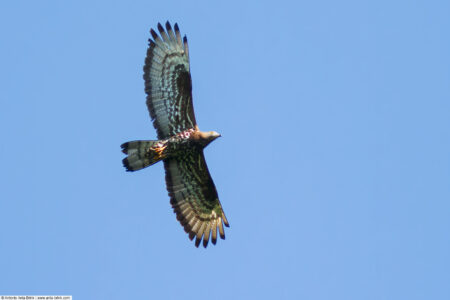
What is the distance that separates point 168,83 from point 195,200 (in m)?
2.78

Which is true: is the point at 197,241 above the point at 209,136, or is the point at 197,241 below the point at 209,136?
below

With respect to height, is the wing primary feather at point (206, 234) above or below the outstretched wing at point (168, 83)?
below

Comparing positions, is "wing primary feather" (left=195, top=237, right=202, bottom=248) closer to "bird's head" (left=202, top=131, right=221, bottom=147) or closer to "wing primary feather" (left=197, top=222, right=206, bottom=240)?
"wing primary feather" (left=197, top=222, right=206, bottom=240)

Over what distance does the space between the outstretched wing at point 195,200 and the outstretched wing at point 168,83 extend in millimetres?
1000

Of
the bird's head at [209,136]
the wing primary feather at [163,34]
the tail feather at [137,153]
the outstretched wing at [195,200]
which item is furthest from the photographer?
the outstretched wing at [195,200]

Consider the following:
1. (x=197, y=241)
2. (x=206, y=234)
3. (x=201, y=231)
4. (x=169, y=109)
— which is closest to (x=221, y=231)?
(x=206, y=234)

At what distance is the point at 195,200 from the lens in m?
17.7

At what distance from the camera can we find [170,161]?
17312 millimetres

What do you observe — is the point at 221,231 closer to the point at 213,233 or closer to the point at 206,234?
the point at 213,233

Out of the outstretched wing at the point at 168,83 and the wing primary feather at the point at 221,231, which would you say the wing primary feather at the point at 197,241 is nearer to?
the wing primary feather at the point at 221,231

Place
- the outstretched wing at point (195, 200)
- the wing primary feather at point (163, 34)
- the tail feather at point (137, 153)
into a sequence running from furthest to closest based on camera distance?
the outstretched wing at point (195, 200) → the wing primary feather at point (163, 34) → the tail feather at point (137, 153)

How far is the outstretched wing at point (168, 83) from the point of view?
16.7 meters

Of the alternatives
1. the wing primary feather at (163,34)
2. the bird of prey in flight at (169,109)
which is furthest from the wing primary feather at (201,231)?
the wing primary feather at (163,34)

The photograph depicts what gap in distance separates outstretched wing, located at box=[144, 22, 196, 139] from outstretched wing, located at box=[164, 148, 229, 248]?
3.28ft
